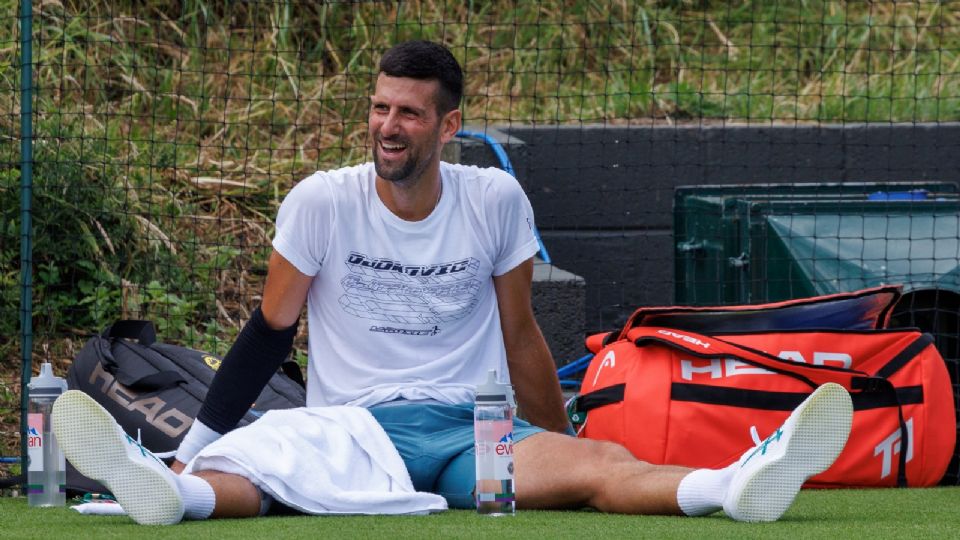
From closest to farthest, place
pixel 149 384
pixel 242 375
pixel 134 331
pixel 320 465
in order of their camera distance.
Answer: pixel 320 465, pixel 242 375, pixel 149 384, pixel 134 331

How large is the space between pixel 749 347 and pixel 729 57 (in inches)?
187

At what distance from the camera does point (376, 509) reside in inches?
142

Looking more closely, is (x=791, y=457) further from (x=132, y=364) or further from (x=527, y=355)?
(x=132, y=364)

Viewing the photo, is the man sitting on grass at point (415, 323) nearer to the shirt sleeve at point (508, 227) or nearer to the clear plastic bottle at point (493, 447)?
the shirt sleeve at point (508, 227)

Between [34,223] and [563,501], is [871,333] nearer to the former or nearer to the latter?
[563,501]

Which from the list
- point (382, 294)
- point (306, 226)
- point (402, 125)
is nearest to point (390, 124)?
point (402, 125)

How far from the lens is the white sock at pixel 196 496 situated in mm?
3395

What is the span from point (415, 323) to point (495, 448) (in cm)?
62

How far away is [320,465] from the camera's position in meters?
3.63

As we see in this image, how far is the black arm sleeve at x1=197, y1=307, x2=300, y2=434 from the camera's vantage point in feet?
12.4

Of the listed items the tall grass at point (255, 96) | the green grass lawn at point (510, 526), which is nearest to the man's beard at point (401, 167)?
the green grass lawn at point (510, 526)

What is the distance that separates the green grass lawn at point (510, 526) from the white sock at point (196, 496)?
3 cm

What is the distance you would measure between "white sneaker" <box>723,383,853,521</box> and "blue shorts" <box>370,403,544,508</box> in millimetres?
673

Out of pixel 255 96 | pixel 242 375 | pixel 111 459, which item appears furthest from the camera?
pixel 255 96
